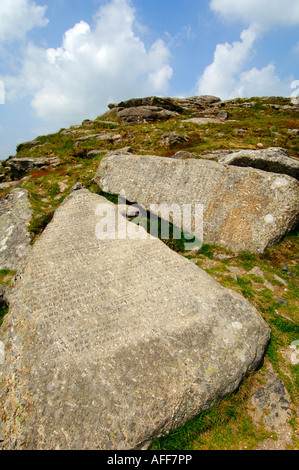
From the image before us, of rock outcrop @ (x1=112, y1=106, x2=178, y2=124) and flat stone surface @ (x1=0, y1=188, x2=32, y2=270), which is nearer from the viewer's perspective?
flat stone surface @ (x1=0, y1=188, x2=32, y2=270)

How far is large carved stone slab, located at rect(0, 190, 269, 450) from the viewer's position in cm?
404

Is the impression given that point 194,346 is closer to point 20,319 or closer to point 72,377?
point 72,377

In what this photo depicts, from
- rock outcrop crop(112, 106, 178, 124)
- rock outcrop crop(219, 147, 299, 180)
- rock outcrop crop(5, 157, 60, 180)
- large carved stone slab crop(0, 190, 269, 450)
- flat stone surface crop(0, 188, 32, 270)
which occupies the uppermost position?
rock outcrop crop(112, 106, 178, 124)

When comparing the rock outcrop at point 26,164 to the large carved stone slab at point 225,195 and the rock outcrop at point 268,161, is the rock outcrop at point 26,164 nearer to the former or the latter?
the large carved stone slab at point 225,195

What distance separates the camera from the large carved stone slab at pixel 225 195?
882 cm

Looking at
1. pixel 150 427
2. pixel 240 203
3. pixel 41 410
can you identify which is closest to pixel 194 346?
pixel 150 427

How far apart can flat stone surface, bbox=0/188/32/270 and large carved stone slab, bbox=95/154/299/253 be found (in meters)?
4.16

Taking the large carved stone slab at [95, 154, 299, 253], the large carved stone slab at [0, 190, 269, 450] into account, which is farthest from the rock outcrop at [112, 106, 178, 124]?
the large carved stone slab at [0, 190, 269, 450]

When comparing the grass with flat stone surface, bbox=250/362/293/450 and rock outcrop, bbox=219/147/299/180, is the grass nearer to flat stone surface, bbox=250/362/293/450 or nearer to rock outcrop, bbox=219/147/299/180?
flat stone surface, bbox=250/362/293/450

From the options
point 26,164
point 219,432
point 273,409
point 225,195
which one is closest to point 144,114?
point 26,164

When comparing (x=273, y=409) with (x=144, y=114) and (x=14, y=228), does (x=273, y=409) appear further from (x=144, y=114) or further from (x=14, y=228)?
(x=144, y=114)

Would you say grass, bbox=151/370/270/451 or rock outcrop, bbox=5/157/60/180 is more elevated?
rock outcrop, bbox=5/157/60/180

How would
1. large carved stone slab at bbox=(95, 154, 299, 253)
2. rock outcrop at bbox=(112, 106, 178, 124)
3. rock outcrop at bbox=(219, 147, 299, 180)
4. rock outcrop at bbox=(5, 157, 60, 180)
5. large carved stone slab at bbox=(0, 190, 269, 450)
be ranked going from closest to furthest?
large carved stone slab at bbox=(0, 190, 269, 450) < large carved stone slab at bbox=(95, 154, 299, 253) < rock outcrop at bbox=(219, 147, 299, 180) < rock outcrop at bbox=(5, 157, 60, 180) < rock outcrop at bbox=(112, 106, 178, 124)
